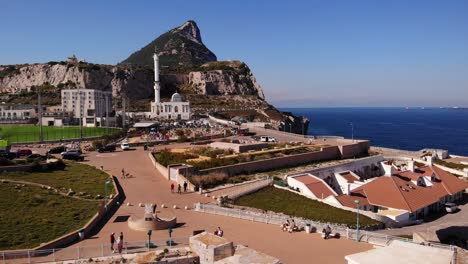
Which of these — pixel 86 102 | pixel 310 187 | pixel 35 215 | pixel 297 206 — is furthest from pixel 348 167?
pixel 86 102

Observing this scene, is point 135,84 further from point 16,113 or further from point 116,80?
point 16,113

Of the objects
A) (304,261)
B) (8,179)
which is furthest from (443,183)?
(8,179)

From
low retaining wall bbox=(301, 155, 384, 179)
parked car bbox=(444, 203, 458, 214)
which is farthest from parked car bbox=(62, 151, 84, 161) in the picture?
parked car bbox=(444, 203, 458, 214)

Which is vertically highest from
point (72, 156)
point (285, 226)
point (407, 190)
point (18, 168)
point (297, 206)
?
point (72, 156)

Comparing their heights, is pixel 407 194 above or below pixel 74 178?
below

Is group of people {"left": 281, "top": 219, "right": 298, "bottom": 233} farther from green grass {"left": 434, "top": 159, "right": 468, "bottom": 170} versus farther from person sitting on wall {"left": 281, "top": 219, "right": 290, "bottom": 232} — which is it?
green grass {"left": 434, "top": 159, "right": 468, "bottom": 170}

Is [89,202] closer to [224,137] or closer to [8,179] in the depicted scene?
[8,179]

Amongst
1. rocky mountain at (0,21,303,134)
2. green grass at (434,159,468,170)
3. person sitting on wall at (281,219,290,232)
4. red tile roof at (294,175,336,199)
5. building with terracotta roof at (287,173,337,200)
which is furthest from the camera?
rocky mountain at (0,21,303,134)
